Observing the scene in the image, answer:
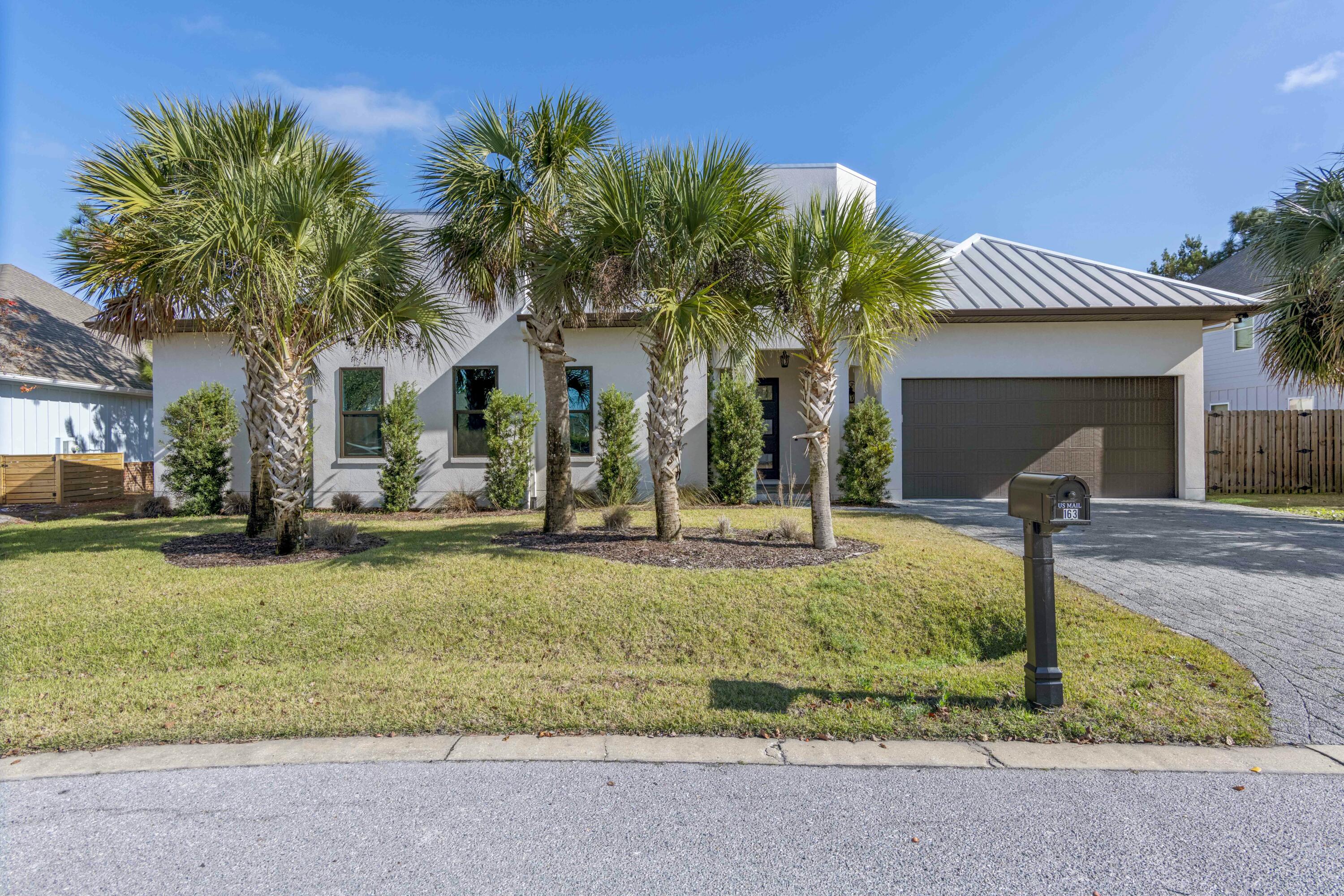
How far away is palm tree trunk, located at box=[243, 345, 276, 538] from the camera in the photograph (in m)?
8.91

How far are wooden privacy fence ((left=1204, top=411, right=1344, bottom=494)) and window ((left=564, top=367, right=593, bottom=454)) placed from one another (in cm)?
1440

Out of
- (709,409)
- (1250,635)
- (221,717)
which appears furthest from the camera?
(709,409)

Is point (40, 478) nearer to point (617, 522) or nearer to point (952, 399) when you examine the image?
point (617, 522)

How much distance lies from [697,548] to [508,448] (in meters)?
6.05

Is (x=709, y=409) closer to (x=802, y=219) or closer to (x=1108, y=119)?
(x=802, y=219)

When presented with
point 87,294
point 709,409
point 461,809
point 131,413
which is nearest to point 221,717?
point 461,809

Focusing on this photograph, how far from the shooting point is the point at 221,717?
409 cm

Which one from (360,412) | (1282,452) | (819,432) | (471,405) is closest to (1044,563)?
(819,432)

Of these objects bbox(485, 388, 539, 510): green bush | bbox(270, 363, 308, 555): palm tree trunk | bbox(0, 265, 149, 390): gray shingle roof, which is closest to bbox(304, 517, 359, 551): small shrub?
bbox(270, 363, 308, 555): palm tree trunk

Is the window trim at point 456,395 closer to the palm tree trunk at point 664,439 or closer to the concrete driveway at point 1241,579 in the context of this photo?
the palm tree trunk at point 664,439

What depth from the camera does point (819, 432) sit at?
24.1 ft

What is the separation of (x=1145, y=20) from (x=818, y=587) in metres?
9.66

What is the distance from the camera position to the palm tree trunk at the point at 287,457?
794 centimetres

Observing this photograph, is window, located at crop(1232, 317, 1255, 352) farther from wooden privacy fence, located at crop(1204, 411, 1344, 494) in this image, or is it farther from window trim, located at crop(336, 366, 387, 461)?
window trim, located at crop(336, 366, 387, 461)
